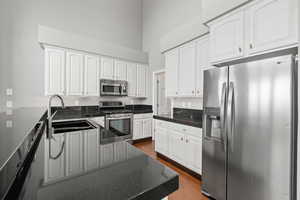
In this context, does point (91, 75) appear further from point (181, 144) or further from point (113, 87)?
point (181, 144)

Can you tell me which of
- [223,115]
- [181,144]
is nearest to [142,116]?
[181,144]

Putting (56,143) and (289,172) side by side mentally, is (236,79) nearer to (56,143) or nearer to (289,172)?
(289,172)

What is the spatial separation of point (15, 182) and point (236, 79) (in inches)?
75.7

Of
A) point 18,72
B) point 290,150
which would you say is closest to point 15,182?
point 290,150

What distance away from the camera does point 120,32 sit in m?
5.24

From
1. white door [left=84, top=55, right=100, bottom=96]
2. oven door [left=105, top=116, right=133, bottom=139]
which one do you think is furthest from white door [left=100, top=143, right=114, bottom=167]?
white door [left=84, top=55, right=100, bottom=96]

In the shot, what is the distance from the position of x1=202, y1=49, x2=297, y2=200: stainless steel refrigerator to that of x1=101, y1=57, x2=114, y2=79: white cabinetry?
314 cm

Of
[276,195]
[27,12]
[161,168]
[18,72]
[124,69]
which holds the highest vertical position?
[27,12]

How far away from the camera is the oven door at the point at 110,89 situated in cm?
428

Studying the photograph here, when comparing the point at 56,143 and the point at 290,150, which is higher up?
the point at 56,143

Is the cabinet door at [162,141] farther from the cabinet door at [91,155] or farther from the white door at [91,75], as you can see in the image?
the cabinet door at [91,155]

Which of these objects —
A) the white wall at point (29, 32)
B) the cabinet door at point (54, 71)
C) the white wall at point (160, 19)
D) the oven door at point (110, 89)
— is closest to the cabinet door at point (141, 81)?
the white wall at point (160, 19)

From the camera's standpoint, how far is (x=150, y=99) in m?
5.15

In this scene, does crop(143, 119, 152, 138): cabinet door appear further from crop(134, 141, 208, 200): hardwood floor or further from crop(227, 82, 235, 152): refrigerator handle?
crop(227, 82, 235, 152): refrigerator handle
